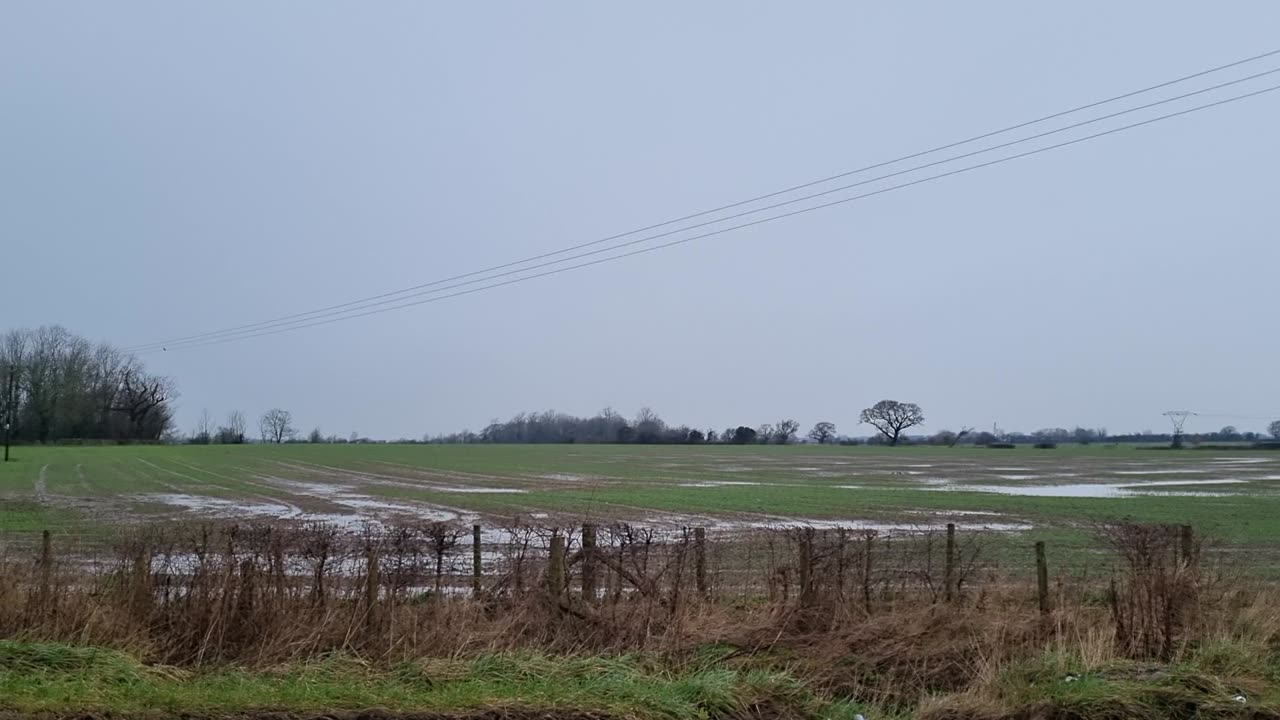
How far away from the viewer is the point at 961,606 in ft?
41.7

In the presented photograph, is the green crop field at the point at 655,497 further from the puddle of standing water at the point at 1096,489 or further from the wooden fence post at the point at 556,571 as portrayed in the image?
the wooden fence post at the point at 556,571

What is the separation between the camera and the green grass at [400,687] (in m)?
8.61

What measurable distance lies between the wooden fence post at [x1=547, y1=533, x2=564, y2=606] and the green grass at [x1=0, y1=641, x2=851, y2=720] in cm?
126

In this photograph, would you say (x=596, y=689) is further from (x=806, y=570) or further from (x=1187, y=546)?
(x=1187, y=546)

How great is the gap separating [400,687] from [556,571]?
2850 millimetres

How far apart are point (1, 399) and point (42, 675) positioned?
150739 millimetres

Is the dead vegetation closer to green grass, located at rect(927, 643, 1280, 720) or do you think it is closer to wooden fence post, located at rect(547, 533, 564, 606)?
wooden fence post, located at rect(547, 533, 564, 606)

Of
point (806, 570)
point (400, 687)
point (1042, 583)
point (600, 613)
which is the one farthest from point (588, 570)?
point (1042, 583)

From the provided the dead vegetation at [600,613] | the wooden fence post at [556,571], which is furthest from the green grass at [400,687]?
the wooden fence post at [556,571]

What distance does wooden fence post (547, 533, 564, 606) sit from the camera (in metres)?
11.7

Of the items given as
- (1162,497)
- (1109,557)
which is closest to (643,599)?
(1109,557)

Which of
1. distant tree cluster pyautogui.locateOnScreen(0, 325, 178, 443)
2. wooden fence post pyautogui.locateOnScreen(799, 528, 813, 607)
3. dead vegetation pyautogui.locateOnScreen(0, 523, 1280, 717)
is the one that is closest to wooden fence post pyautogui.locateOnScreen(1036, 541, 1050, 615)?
dead vegetation pyautogui.locateOnScreen(0, 523, 1280, 717)

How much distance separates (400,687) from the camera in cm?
930

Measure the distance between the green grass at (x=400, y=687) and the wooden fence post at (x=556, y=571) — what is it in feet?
4.13
